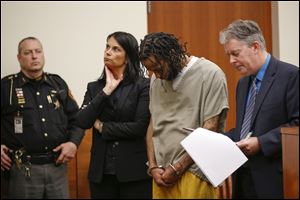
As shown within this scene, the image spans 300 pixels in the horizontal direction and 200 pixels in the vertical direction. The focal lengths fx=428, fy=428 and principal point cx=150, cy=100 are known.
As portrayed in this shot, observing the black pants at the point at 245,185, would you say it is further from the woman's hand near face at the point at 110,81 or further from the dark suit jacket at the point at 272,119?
the woman's hand near face at the point at 110,81

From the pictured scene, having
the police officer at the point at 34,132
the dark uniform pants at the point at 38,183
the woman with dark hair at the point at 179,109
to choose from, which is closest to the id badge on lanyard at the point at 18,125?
the police officer at the point at 34,132

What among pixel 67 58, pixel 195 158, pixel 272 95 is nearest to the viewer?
pixel 195 158

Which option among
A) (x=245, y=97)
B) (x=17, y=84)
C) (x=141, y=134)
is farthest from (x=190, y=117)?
(x=17, y=84)

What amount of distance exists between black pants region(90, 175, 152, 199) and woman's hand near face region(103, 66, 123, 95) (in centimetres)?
46

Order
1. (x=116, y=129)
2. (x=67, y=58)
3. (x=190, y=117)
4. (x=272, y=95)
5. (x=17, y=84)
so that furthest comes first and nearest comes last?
(x=67, y=58) < (x=17, y=84) < (x=116, y=129) < (x=190, y=117) < (x=272, y=95)

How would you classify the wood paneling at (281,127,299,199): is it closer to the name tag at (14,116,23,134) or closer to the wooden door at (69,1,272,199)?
the name tag at (14,116,23,134)

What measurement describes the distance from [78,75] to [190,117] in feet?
5.73

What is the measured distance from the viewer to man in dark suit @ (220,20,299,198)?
67.0 inches

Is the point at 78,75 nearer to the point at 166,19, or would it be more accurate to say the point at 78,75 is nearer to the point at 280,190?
the point at 166,19

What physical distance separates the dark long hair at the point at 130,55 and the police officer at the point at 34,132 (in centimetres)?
76

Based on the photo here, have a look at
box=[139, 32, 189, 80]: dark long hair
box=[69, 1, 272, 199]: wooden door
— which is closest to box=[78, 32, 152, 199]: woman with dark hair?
box=[139, 32, 189, 80]: dark long hair

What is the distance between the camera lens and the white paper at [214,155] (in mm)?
1632

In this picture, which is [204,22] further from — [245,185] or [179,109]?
[245,185]

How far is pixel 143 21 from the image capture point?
3.58 metres
